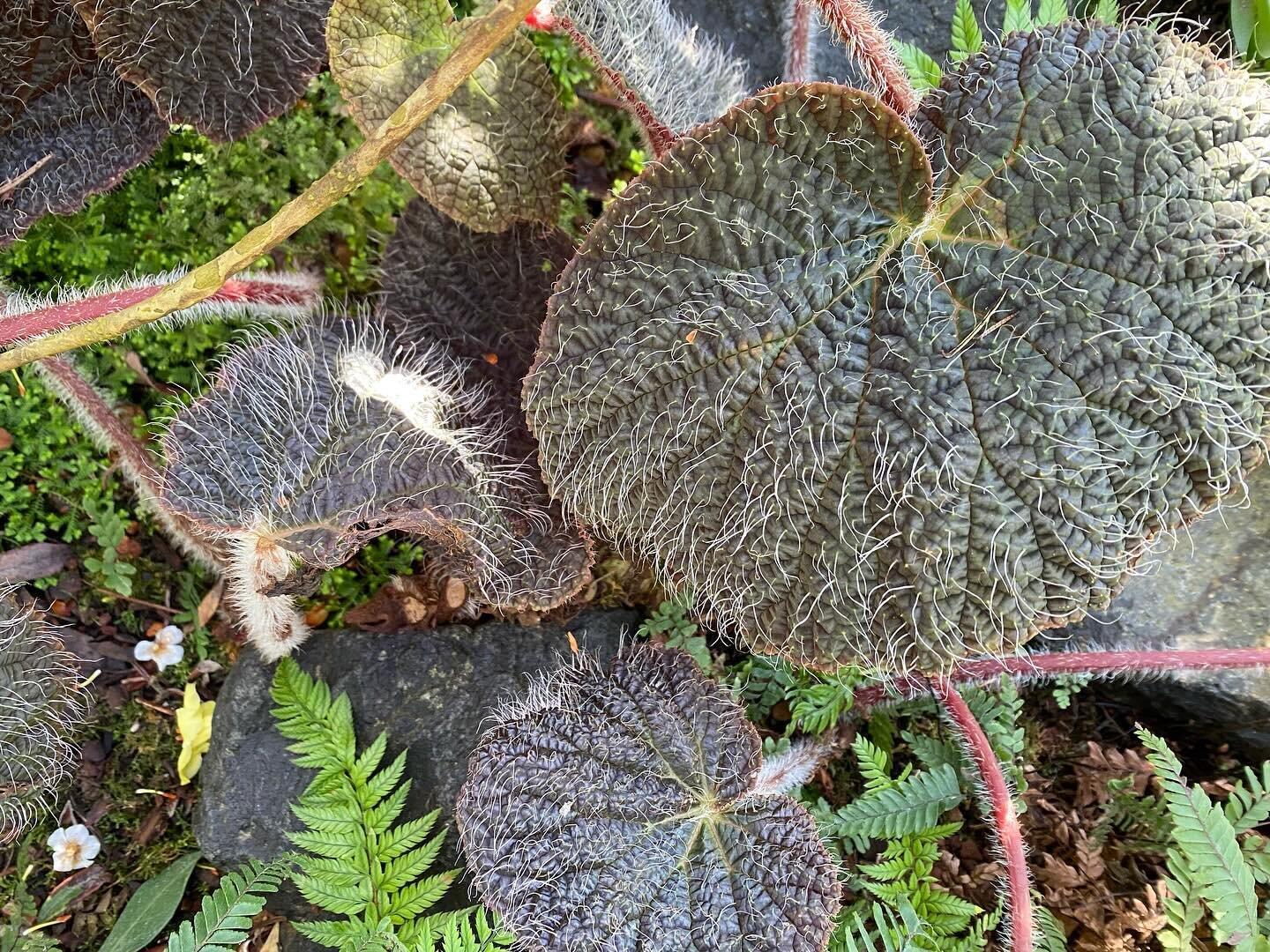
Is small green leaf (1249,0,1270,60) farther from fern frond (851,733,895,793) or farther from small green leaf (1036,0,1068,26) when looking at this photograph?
fern frond (851,733,895,793)

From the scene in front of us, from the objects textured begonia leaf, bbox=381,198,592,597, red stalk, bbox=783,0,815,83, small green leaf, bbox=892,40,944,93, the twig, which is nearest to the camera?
the twig

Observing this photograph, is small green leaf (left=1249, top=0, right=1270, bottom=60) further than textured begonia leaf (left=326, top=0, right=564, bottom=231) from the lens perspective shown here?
Yes

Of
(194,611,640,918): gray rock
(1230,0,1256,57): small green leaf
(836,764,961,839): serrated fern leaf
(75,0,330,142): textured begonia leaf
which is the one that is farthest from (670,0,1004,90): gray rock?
(836,764,961,839): serrated fern leaf

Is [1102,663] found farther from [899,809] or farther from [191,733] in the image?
[191,733]

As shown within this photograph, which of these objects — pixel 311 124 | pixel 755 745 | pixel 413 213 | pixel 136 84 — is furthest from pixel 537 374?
pixel 311 124

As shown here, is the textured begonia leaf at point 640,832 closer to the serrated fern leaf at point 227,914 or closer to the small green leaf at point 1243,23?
the serrated fern leaf at point 227,914

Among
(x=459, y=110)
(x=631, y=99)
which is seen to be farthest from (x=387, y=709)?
(x=631, y=99)

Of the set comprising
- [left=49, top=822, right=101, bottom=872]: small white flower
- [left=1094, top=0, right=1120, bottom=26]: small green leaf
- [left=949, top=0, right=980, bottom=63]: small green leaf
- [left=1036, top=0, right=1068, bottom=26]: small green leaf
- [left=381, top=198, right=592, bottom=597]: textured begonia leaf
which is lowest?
[left=49, top=822, right=101, bottom=872]: small white flower
